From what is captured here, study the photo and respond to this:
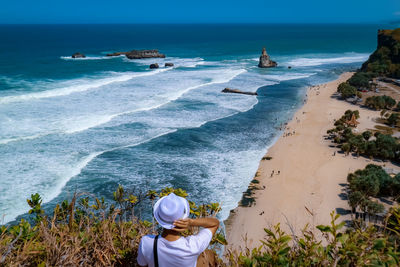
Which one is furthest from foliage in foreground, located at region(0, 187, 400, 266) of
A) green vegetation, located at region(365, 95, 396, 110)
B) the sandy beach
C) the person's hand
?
green vegetation, located at region(365, 95, 396, 110)

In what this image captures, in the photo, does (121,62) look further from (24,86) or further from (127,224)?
(127,224)

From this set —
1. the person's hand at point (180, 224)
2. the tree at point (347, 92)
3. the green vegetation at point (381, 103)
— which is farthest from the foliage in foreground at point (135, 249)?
the tree at point (347, 92)

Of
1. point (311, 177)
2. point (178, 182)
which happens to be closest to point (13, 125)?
point (178, 182)

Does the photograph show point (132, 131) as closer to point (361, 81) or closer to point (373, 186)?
point (373, 186)

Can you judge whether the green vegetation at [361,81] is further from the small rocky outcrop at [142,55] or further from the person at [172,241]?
the person at [172,241]

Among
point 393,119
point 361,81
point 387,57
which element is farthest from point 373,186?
point 387,57

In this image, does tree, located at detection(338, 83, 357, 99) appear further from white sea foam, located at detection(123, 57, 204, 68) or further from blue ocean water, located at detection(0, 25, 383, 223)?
white sea foam, located at detection(123, 57, 204, 68)

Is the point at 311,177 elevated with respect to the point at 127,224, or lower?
lower
